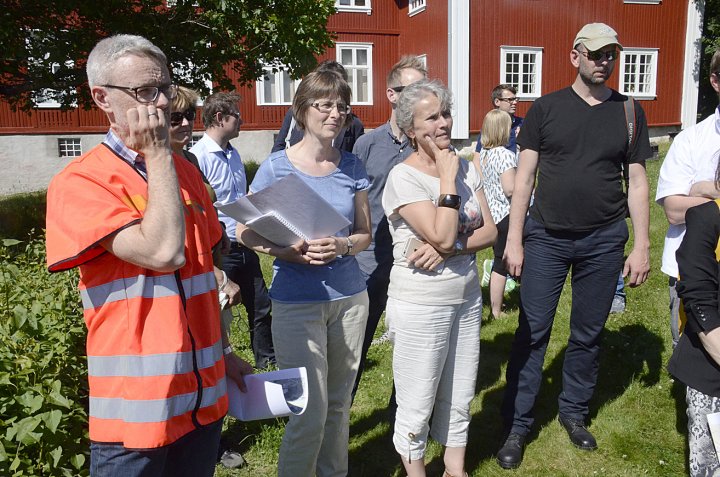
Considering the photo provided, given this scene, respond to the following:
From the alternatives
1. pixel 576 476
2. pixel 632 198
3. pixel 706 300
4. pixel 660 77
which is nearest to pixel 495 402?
pixel 576 476

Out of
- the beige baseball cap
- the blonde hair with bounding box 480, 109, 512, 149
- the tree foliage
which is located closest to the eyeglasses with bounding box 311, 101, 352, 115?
the beige baseball cap

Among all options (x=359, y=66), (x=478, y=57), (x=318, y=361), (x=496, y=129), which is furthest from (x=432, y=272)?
(x=359, y=66)

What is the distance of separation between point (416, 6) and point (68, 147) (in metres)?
14.0

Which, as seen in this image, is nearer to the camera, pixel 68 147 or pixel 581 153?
pixel 581 153

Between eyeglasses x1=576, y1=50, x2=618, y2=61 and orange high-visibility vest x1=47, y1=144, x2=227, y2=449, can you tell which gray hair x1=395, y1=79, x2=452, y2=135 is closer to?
eyeglasses x1=576, y1=50, x2=618, y2=61

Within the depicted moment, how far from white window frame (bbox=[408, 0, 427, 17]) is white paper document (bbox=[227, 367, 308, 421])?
2243 centimetres

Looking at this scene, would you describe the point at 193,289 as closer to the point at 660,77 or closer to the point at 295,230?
the point at 295,230

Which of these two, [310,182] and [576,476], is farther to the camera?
[576,476]

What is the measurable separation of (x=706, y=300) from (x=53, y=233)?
2469mm

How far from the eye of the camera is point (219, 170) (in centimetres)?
470

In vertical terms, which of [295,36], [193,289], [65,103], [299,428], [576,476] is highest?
[295,36]

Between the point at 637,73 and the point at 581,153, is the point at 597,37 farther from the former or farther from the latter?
the point at 637,73

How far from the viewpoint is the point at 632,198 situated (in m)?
3.79

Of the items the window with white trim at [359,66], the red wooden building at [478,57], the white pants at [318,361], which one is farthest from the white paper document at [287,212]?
the window with white trim at [359,66]
